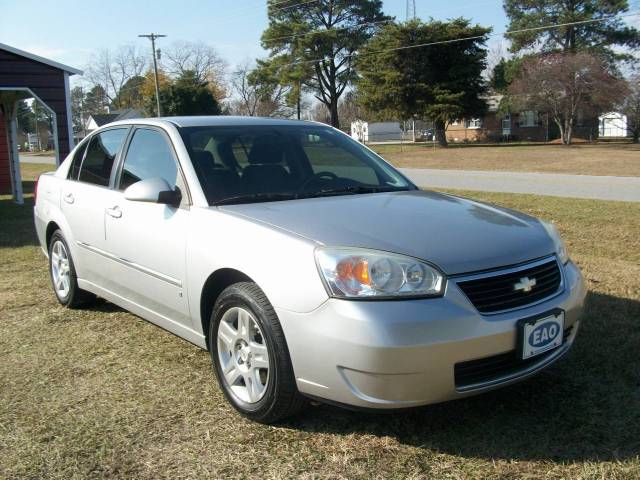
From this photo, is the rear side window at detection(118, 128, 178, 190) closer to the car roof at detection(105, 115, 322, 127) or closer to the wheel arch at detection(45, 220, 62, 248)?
the car roof at detection(105, 115, 322, 127)

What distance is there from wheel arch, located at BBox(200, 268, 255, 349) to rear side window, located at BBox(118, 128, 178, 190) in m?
0.76

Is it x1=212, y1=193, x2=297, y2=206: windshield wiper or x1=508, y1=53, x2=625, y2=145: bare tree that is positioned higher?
x1=508, y1=53, x2=625, y2=145: bare tree

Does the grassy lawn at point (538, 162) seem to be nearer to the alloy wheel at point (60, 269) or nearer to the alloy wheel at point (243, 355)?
the alloy wheel at point (60, 269)

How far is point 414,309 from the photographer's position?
2660mm

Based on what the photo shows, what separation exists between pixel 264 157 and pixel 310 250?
4.58 ft

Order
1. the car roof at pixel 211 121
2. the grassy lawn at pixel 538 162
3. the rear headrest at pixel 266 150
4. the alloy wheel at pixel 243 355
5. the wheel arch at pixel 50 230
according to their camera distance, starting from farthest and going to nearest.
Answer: the grassy lawn at pixel 538 162
the wheel arch at pixel 50 230
the car roof at pixel 211 121
the rear headrest at pixel 266 150
the alloy wheel at pixel 243 355

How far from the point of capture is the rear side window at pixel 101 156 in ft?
15.2

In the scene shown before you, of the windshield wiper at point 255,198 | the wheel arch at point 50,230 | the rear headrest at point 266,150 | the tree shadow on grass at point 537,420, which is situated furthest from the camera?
the wheel arch at point 50,230

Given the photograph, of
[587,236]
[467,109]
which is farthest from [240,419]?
[467,109]

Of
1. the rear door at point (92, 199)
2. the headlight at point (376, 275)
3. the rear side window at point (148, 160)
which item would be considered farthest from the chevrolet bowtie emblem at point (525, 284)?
the rear door at point (92, 199)

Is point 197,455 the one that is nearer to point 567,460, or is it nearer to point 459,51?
point 567,460

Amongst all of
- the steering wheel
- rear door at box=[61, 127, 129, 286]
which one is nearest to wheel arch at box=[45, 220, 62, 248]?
rear door at box=[61, 127, 129, 286]

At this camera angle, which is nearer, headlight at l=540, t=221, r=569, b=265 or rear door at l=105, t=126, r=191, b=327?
headlight at l=540, t=221, r=569, b=265

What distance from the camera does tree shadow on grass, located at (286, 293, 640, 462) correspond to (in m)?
2.89
